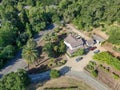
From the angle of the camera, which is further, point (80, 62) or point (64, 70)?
point (80, 62)

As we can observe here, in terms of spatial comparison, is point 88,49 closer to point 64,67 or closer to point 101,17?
point 64,67

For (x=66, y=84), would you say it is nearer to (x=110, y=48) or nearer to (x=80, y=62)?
(x=80, y=62)

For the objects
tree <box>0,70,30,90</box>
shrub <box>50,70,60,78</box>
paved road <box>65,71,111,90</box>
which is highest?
tree <box>0,70,30,90</box>

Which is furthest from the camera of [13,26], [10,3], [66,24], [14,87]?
[10,3]

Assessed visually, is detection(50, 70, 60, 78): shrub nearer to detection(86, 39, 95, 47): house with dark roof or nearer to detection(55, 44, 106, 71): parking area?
detection(55, 44, 106, 71): parking area

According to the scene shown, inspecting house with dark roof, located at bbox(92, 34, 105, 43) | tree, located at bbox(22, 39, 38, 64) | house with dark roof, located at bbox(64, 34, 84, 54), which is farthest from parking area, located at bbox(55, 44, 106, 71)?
tree, located at bbox(22, 39, 38, 64)

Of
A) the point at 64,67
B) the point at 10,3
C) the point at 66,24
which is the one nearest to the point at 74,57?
the point at 64,67

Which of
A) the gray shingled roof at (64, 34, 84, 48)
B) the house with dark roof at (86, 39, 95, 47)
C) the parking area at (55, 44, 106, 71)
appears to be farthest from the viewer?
the house with dark roof at (86, 39, 95, 47)

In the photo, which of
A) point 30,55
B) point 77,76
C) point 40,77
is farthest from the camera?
point 30,55

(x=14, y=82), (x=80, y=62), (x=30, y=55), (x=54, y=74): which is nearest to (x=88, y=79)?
(x=80, y=62)
